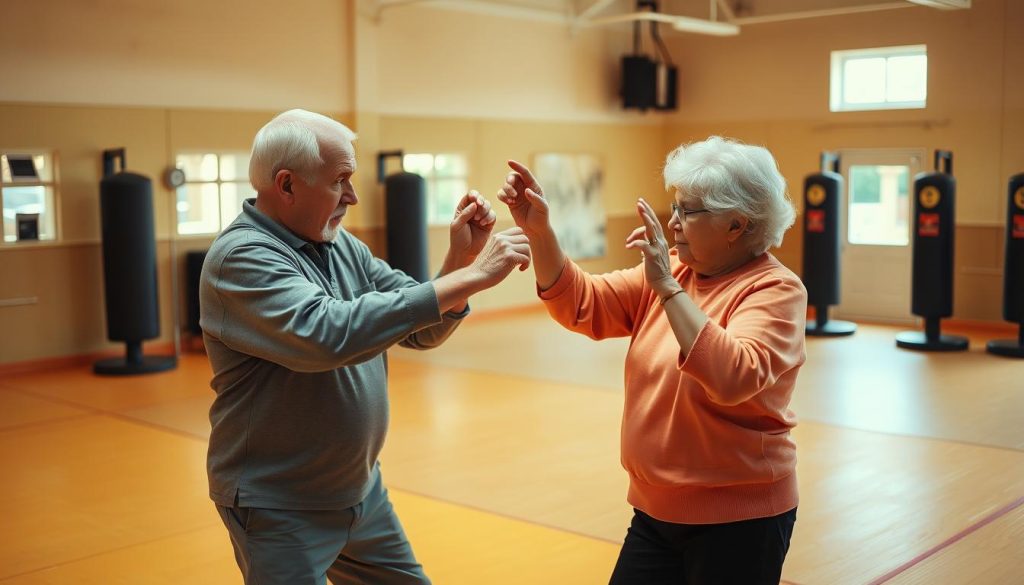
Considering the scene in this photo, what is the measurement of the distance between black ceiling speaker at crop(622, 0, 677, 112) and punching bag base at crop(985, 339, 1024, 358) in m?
5.61

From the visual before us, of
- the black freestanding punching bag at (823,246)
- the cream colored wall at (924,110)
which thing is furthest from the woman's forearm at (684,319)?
Answer: the cream colored wall at (924,110)

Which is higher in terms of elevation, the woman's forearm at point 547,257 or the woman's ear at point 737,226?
the woman's ear at point 737,226

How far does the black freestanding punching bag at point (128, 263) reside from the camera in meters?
8.94

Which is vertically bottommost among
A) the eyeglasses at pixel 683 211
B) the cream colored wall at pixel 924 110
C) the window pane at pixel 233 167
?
the eyeglasses at pixel 683 211

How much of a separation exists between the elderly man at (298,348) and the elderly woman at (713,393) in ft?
1.38

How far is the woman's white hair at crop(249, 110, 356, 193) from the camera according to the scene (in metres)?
2.44

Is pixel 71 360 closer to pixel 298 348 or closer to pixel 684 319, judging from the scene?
pixel 298 348

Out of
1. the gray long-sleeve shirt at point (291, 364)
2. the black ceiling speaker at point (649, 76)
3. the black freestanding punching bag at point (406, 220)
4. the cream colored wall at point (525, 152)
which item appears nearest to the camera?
the gray long-sleeve shirt at point (291, 364)

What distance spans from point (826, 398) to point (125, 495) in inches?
193

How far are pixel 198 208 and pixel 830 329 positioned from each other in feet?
21.1

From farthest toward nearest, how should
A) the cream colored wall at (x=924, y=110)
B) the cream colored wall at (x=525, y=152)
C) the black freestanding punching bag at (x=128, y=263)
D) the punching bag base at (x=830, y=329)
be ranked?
the cream colored wall at (x=525, y=152)
the cream colored wall at (x=924, y=110)
the punching bag base at (x=830, y=329)
the black freestanding punching bag at (x=128, y=263)

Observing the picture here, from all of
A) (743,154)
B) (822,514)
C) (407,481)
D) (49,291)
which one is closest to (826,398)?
(822,514)

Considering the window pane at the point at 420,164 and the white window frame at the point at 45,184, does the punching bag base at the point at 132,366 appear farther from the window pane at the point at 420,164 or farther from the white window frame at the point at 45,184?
the window pane at the point at 420,164

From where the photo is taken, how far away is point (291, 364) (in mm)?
2330
